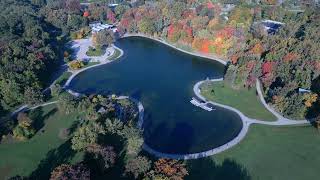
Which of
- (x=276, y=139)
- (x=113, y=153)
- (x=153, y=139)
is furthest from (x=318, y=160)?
(x=113, y=153)

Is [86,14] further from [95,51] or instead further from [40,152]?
[40,152]

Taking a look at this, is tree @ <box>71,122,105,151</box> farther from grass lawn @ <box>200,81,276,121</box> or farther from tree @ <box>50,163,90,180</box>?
grass lawn @ <box>200,81,276,121</box>

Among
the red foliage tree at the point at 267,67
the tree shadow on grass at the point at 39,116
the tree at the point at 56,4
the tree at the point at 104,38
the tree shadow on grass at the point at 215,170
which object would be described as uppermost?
the tree at the point at 56,4

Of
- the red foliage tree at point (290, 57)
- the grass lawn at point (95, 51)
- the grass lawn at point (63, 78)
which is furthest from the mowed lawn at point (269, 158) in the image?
the grass lawn at point (95, 51)

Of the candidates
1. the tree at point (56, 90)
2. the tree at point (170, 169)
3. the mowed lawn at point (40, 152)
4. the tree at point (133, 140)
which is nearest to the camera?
the tree at point (170, 169)

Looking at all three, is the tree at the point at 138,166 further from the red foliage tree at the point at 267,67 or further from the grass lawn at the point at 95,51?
the grass lawn at the point at 95,51

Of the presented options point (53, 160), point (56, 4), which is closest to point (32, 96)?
point (53, 160)
